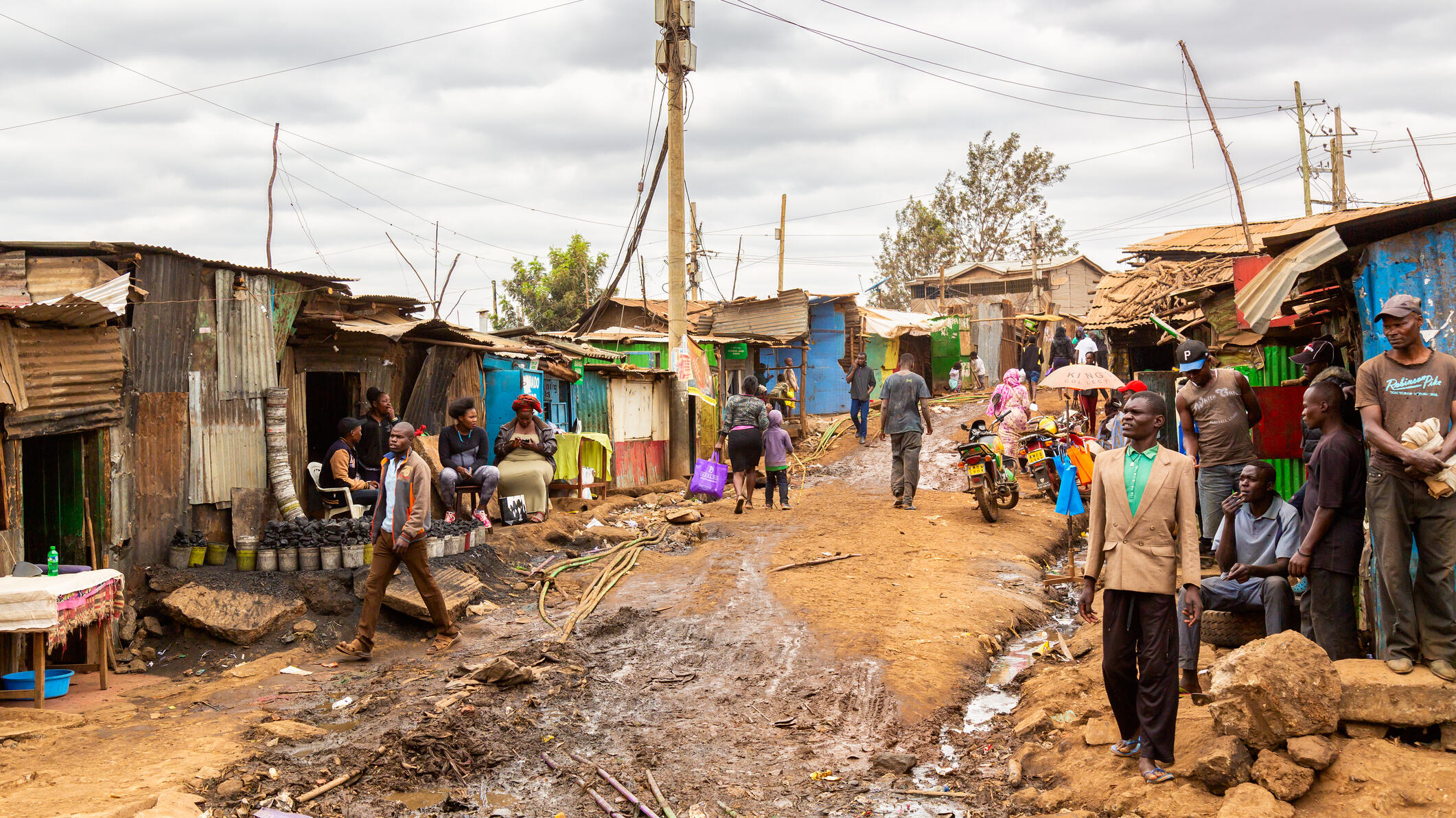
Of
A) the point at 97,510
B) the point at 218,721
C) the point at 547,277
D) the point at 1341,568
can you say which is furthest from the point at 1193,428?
the point at 547,277

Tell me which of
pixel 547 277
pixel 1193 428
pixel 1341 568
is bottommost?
pixel 1341 568

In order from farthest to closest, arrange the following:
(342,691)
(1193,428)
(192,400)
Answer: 1. (192,400)
2. (1193,428)
3. (342,691)

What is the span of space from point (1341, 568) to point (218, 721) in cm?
670

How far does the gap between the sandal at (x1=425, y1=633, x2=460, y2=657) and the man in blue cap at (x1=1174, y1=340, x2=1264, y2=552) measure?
6.09 meters

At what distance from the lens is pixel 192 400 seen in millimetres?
9023

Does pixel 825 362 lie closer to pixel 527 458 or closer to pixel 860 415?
pixel 860 415

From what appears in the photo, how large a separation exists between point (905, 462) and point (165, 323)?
A: 902 cm

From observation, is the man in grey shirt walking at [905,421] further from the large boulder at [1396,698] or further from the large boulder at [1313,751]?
the large boulder at [1313,751]

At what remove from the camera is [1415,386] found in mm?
4609

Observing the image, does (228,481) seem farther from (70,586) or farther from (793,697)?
(793,697)

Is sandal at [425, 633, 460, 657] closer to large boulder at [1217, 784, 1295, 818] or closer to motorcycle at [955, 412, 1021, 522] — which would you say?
large boulder at [1217, 784, 1295, 818]

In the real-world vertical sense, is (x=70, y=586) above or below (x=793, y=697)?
above

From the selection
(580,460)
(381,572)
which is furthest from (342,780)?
(580,460)

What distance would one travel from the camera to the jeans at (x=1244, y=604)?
568 centimetres
